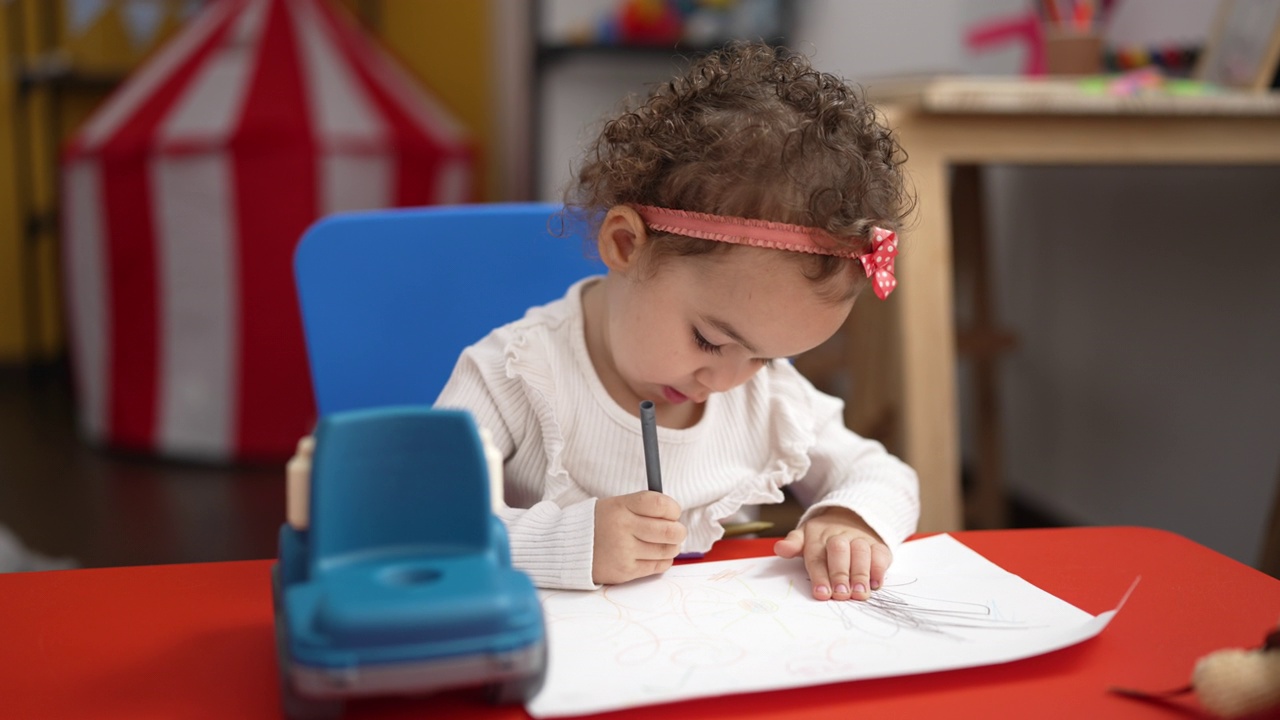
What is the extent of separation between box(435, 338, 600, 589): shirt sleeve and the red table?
98mm

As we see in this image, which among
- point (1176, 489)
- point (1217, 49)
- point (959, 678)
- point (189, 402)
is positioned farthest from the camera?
point (189, 402)

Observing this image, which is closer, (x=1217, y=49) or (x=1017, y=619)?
(x=1017, y=619)

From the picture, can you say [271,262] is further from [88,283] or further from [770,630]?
[770,630]

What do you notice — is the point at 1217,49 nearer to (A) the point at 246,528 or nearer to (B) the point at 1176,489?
(B) the point at 1176,489

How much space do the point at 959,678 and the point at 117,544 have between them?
205 centimetres

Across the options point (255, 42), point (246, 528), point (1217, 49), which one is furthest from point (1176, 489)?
point (255, 42)

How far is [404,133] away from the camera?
9.59 feet

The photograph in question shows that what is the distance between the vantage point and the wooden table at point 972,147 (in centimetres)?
131

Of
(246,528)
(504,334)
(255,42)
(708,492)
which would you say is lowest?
(246,528)

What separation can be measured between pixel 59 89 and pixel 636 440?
3.78 meters

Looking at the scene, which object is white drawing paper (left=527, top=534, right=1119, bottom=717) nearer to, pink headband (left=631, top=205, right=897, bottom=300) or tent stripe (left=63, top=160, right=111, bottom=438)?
pink headband (left=631, top=205, right=897, bottom=300)

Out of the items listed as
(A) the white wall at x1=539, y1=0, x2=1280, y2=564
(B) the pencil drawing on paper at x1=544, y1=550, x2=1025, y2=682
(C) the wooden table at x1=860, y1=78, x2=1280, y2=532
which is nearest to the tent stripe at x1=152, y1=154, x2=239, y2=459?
(A) the white wall at x1=539, y1=0, x2=1280, y2=564

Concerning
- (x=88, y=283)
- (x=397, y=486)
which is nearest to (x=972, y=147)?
(x=397, y=486)

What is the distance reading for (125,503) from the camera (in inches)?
96.0
